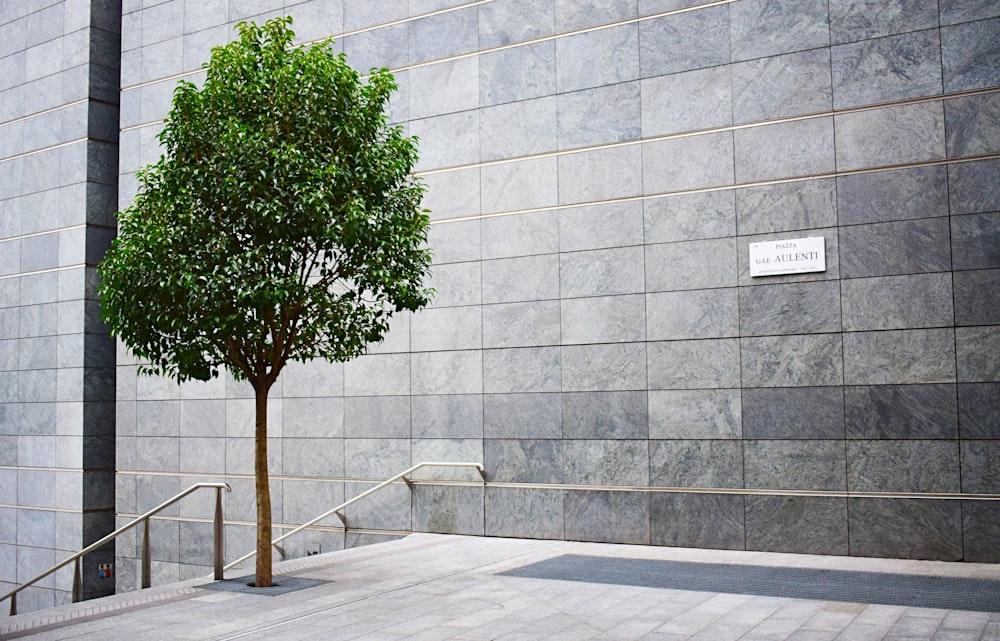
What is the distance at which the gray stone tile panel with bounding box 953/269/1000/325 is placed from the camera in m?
10.6

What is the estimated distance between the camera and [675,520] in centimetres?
1226

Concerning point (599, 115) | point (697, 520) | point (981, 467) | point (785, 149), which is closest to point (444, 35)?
point (599, 115)

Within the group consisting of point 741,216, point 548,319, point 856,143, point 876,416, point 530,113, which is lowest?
point 876,416

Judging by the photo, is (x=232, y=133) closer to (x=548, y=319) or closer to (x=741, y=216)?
(x=548, y=319)

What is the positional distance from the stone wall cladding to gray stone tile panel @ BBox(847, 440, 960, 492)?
2cm

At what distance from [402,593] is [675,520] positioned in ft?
14.0

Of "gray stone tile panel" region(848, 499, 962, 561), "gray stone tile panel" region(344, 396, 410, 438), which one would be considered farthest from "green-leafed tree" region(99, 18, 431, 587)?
"gray stone tile panel" region(848, 499, 962, 561)

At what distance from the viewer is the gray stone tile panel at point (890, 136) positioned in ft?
36.4

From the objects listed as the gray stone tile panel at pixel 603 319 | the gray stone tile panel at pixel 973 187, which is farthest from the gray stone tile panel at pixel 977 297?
the gray stone tile panel at pixel 603 319

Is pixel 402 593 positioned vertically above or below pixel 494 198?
below

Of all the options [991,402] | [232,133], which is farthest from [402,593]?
[991,402]

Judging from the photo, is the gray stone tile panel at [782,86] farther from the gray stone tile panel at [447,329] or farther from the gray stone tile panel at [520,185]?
the gray stone tile panel at [447,329]

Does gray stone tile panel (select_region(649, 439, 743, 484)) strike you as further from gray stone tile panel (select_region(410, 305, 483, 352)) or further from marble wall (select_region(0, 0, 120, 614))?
marble wall (select_region(0, 0, 120, 614))

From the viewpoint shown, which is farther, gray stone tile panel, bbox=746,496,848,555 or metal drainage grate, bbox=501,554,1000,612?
gray stone tile panel, bbox=746,496,848,555
